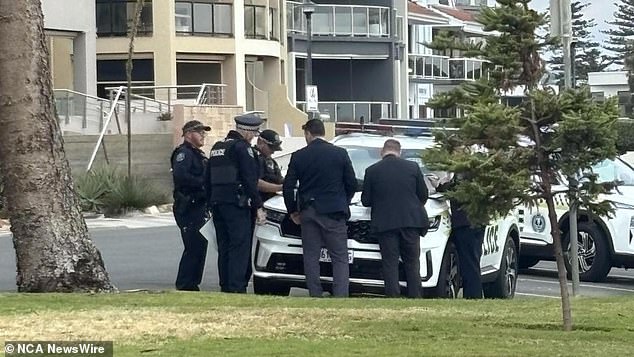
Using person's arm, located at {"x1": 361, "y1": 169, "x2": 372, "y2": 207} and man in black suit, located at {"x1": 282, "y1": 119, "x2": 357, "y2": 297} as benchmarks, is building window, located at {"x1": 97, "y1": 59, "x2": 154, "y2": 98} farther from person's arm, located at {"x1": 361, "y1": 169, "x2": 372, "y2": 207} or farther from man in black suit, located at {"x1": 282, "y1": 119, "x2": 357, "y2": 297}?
person's arm, located at {"x1": 361, "y1": 169, "x2": 372, "y2": 207}

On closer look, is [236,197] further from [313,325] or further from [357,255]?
[313,325]

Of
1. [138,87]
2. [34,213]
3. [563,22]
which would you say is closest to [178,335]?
[34,213]

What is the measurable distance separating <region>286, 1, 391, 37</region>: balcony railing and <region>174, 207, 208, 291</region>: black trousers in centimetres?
4096

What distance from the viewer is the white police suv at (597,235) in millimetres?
16031

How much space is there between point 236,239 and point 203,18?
33.0m

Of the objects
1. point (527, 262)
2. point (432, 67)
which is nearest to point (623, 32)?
point (432, 67)

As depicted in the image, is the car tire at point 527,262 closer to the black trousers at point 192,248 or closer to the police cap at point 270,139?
the police cap at point 270,139

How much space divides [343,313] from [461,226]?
3131mm

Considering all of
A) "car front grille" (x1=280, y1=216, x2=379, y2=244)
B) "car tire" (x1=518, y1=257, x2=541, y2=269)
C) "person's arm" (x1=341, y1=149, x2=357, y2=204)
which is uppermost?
"person's arm" (x1=341, y1=149, x2=357, y2=204)

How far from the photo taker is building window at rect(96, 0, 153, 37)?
1741 inches

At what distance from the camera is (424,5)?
2793 inches

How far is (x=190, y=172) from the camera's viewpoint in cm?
1320
